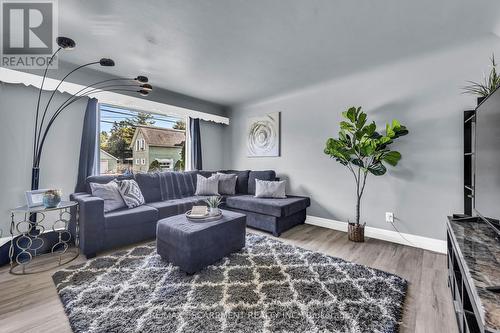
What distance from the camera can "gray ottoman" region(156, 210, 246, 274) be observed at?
2.01 meters

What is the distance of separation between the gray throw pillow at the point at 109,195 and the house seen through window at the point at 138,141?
2.48ft

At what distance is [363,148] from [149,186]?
3.18 meters

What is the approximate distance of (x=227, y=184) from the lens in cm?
410

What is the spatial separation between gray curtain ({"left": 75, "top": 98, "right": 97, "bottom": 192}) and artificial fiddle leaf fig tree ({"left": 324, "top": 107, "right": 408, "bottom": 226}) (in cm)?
344

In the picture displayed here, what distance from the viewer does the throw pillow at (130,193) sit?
2941mm

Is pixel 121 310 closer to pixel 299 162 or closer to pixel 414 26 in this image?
pixel 299 162

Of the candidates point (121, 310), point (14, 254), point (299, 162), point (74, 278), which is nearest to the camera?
point (121, 310)

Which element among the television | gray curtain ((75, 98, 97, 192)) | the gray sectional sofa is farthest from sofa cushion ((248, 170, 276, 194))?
the television

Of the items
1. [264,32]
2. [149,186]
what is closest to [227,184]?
[149,186]

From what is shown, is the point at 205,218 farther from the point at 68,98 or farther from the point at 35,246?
the point at 68,98

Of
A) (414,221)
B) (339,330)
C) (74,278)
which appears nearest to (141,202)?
(74,278)

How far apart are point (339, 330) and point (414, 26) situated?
8.84 feet

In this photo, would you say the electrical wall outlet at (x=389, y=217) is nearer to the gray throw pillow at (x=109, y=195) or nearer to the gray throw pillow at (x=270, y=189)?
the gray throw pillow at (x=270, y=189)

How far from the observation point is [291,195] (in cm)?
391
